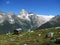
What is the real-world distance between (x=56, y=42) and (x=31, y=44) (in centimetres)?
634

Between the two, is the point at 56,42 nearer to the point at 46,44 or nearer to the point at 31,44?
the point at 46,44

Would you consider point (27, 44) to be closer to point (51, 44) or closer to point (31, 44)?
point (31, 44)

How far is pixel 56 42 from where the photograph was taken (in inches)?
1743

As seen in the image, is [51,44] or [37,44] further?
[37,44]

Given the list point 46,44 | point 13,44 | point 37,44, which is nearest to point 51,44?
point 46,44

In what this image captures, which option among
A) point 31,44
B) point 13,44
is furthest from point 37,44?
point 13,44

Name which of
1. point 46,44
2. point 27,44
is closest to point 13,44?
point 27,44

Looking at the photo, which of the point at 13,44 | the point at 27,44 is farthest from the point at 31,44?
the point at 13,44

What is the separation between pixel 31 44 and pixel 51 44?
6164mm

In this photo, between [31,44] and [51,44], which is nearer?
[51,44]

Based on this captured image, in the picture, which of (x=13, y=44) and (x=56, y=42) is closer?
(x=56, y=42)

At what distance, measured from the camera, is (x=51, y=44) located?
4247 cm

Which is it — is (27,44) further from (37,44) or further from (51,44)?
(51,44)

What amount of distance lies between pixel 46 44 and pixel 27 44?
19.9ft
